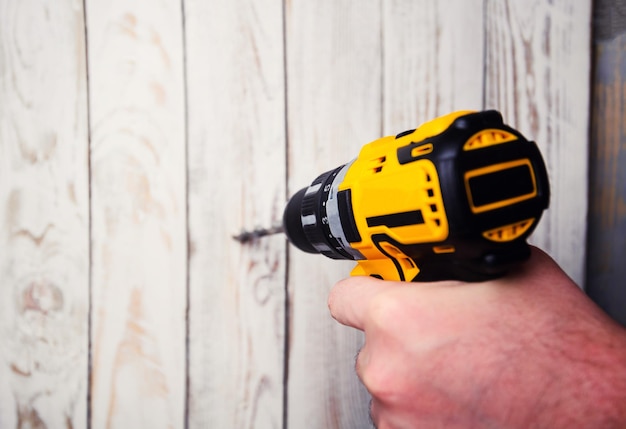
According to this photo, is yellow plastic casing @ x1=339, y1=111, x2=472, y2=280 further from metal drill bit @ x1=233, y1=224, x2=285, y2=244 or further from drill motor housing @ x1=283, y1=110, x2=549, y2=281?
metal drill bit @ x1=233, y1=224, x2=285, y2=244

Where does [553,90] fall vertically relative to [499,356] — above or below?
above

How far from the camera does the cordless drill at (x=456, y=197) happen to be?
0.30 metres

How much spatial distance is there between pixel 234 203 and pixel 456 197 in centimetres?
43

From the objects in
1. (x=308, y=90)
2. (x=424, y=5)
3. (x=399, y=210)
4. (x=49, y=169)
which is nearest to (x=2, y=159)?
(x=49, y=169)

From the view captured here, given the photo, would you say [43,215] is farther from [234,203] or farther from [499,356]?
[499,356]

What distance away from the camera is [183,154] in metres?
0.65

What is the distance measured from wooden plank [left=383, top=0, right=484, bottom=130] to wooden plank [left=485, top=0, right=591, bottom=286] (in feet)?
0.10

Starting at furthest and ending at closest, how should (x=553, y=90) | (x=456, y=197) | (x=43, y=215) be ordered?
(x=553, y=90), (x=43, y=215), (x=456, y=197)

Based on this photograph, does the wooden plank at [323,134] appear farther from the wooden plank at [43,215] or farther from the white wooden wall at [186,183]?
the wooden plank at [43,215]

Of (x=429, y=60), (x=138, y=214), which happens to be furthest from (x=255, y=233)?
(x=429, y=60)

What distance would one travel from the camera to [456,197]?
11.8 inches

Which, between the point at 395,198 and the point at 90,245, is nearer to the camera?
the point at 395,198

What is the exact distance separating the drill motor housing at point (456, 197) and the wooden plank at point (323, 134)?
0.96 ft

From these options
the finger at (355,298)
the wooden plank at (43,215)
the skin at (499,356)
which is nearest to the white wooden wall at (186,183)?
the wooden plank at (43,215)
